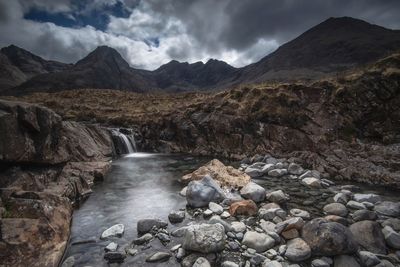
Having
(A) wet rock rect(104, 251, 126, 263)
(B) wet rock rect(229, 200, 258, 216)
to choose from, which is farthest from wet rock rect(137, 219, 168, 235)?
(B) wet rock rect(229, 200, 258, 216)

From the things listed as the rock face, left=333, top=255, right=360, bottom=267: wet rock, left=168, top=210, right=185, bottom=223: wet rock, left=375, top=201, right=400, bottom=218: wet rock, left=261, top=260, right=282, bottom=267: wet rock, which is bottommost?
left=375, top=201, right=400, bottom=218: wet rock

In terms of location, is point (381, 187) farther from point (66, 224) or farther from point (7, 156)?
point (7, 156)

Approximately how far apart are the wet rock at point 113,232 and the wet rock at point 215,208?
12.9ft

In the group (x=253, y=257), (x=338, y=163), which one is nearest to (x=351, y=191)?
(x=338, y=163)

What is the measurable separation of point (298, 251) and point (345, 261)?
1.25m

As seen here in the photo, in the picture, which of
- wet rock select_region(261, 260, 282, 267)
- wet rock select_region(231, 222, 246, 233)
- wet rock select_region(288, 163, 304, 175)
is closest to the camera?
wet rock select_region(261, 260, 282, 267)

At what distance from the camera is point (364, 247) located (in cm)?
802

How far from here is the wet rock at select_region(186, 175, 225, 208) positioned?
12083 mm

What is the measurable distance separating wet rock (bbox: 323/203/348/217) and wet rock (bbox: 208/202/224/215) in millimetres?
4704

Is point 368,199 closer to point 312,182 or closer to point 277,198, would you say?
point 312,182

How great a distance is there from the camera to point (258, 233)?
8.77 metres

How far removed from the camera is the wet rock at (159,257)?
770cm

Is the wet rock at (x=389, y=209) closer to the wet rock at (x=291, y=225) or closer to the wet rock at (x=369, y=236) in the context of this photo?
the wet rock at (x=369, y=236)

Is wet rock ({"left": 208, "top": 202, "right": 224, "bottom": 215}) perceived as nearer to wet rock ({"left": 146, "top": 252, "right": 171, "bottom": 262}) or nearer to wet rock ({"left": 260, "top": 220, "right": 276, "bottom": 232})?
wet rock ({"left": 260, "top": 220, "right": 276, "bottom": 232})
